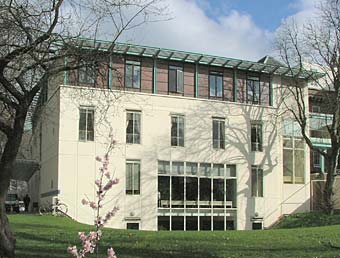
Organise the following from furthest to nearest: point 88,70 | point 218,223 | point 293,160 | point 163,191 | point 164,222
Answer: point 293,160
point 218,223
point 164,222
point 163,191
point 88,70

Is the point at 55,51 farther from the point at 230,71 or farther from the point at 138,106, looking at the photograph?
the point at 230,71

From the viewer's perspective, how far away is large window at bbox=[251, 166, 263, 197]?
41.3 meters

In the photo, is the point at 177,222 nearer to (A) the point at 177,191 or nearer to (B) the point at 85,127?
(A) the point at 177,191

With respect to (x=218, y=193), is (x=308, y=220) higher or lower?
lower

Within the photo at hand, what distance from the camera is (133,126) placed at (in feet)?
123

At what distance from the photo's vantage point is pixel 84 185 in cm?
3509

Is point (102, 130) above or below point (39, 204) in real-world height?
above

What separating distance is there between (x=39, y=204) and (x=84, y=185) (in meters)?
7.58

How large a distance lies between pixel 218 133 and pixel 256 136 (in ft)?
11.2

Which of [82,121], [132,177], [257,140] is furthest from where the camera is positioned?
[257,140]

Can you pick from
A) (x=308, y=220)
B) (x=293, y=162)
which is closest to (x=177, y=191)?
(x=308, y=220)

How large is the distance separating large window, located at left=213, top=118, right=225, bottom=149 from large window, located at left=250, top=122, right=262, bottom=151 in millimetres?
2594

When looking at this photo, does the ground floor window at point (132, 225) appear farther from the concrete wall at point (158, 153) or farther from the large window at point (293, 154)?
the large window at point (293, 154)

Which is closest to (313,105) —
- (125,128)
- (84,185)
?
(125,128)
